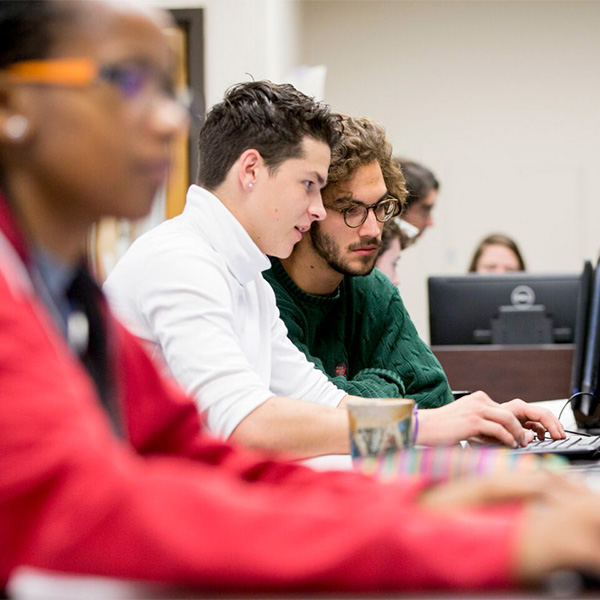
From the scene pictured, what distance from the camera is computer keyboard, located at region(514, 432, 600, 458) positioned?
51.1 inches

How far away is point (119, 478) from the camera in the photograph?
560 mm

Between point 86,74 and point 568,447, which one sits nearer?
point 86,74

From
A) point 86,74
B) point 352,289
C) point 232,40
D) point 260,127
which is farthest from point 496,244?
point 86,74

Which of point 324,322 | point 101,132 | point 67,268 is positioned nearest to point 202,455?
point 67,268

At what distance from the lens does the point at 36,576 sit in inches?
A: 21.8

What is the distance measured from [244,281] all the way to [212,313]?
0.23m

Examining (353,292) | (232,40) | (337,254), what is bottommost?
(353,292)

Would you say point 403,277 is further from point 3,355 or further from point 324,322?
point 3,355

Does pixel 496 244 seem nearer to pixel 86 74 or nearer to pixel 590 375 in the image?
pixel 590 375

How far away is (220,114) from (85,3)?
3.51 feet

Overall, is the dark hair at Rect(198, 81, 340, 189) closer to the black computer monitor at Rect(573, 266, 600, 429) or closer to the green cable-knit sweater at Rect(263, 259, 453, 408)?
the green cable-knit sweater at Rect(263, 259, 453, 408)

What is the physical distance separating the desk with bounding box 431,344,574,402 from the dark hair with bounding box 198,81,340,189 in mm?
1191

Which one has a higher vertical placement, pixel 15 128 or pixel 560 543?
pixel 15 128

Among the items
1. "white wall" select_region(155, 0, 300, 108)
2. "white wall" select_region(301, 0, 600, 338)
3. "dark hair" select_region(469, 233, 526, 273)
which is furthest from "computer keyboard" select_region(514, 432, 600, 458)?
"white wall" select_region(301, 0, 600, 338)
